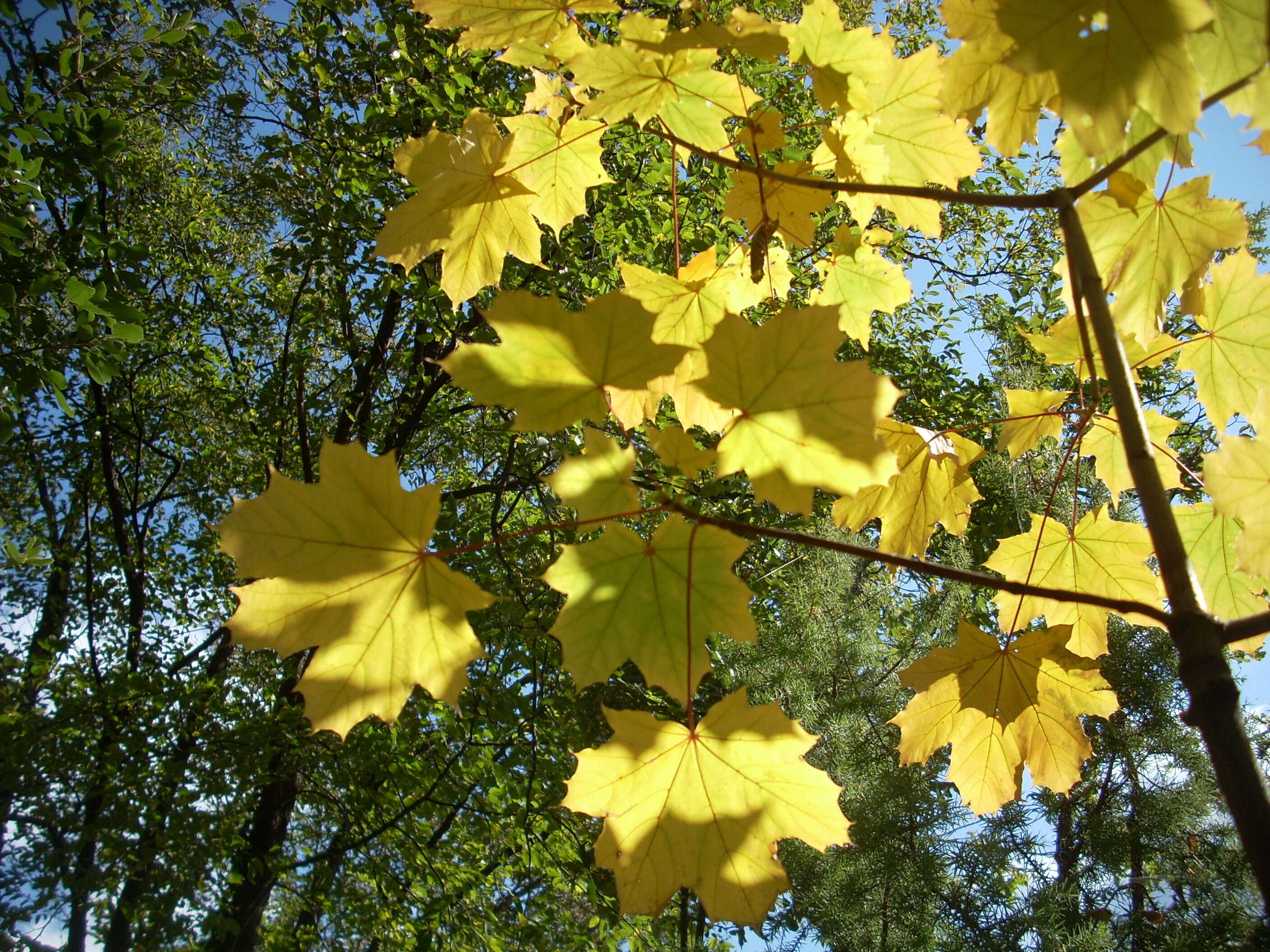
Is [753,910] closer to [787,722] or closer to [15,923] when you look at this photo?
[787,722]

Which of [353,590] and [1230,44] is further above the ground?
[1230,44]

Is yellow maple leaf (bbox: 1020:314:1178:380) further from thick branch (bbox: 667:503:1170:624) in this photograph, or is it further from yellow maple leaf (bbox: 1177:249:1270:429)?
thick branch (bbox: 667:503:1170:624)

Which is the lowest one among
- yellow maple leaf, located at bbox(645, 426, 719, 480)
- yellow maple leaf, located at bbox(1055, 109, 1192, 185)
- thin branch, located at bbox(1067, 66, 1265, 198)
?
yellow maple leaf, located at bbox(645, 426, 719, 480)

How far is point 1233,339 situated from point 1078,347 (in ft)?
0.87

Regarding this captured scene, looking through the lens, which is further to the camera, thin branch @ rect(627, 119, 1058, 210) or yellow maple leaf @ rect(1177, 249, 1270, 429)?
yellow maple leaf @ rect(1177, 249, 1270, 429)

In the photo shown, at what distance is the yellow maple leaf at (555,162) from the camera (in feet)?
4.53

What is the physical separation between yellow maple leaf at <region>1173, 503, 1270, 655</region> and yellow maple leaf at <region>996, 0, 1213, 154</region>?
78cm

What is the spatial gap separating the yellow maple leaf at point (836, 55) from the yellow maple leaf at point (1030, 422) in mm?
676

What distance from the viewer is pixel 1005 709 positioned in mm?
1312

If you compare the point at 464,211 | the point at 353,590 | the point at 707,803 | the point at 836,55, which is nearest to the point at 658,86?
the point at 836,55

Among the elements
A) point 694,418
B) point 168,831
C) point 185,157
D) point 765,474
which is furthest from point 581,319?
point 185,157

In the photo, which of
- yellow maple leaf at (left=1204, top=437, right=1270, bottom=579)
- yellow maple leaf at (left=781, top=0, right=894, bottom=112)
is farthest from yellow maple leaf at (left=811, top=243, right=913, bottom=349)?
yellow maple leaf at (left=1204, top=437, right=1270, bottom=579)

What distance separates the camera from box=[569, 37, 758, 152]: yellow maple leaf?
1.11 meters

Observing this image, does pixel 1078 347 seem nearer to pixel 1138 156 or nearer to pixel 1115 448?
pixel 1115 448
